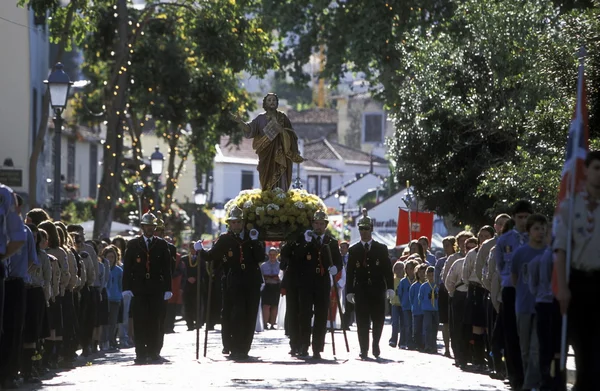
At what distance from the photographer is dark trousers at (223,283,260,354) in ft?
70.2

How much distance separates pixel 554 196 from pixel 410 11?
23.1 m

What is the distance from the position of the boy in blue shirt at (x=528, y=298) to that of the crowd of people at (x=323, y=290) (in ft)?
0.05

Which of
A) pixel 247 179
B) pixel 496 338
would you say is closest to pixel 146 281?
pixel 496 338

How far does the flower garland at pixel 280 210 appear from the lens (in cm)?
2309

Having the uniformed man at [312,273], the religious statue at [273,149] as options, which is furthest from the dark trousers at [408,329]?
the uniformed man at [312,273]

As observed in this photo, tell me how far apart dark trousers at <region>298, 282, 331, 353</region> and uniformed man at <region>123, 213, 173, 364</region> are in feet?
6.61

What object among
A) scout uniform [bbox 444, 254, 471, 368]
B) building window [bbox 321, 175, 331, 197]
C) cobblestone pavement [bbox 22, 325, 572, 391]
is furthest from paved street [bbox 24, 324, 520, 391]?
building window [bbox 321, 175, 331, 197]

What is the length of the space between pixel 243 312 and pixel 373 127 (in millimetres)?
89431

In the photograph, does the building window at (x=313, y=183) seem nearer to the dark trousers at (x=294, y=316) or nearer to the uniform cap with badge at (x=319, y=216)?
the dark trousers at (x=294, y=316)

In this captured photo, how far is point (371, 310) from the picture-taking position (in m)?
22.0

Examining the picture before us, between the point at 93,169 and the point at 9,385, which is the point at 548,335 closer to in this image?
the point at 9,385

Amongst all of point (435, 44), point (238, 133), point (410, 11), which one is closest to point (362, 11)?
point (410, 11)

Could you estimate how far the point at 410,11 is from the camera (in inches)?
1724

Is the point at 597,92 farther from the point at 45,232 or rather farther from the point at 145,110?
the point at 145,110
